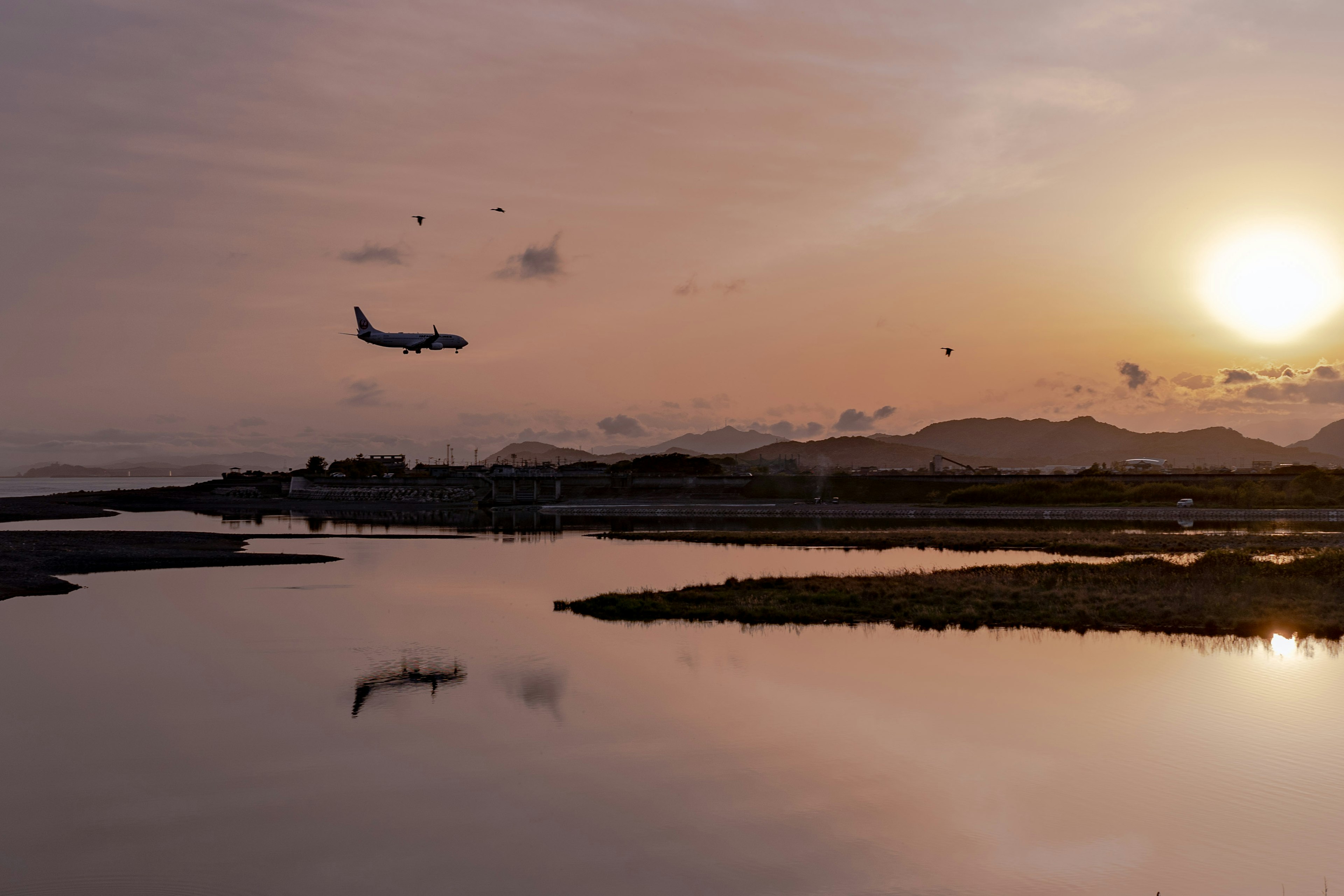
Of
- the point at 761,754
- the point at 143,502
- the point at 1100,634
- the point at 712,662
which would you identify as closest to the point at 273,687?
the point at 712,662

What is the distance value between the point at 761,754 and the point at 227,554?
210ft

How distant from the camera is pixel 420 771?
2386cm

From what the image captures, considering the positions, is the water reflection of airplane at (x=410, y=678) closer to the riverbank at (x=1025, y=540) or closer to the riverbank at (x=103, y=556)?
the riverbank at (x=103, y=556)

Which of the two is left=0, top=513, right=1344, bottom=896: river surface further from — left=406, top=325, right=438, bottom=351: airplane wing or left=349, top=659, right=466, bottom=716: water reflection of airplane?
left=406, top=325, right=438, bottom=351: airplane wing

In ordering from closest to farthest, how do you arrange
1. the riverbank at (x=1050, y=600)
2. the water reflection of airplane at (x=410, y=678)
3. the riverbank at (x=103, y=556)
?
the water reflection of airplane at (x=410, y=678)
the riverbank at (x=1050, y=600)
the riverbank at (x=103, y=556)

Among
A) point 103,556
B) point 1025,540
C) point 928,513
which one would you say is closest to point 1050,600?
point 1025,540

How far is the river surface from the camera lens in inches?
725

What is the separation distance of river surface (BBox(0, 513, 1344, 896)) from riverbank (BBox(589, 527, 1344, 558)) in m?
40.7

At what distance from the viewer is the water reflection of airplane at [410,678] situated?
32.5 m

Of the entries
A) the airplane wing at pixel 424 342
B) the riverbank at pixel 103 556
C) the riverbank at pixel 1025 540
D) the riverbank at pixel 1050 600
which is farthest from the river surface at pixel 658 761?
the airplane wing at pixel 424 342

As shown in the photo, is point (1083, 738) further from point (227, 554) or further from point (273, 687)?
point (227, 554)

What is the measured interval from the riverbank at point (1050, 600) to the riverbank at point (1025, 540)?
20.3 metres

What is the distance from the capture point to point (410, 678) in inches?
1346

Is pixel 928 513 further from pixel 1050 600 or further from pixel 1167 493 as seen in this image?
pixel 1050 600
